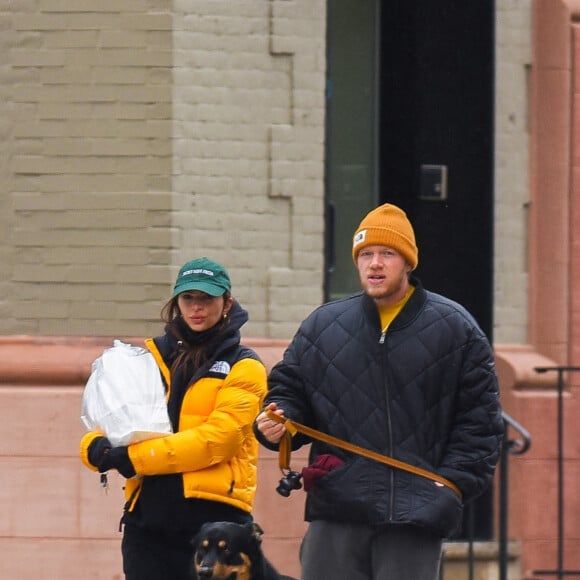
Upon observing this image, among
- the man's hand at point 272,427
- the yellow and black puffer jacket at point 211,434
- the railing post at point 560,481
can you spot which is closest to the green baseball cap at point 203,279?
the yellow and black puffer jacket at point 211,434

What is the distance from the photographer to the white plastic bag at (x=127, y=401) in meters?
5.74

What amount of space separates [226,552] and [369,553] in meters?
0.56

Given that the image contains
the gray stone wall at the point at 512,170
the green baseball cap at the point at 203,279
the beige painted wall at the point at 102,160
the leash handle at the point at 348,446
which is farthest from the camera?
the gray stone wall at the point at 512,170

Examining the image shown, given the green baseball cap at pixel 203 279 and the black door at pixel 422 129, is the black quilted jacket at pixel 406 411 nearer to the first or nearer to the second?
the green baseball cap at pixel 203 279

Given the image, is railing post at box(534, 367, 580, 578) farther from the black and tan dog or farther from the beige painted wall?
the black and tan dog

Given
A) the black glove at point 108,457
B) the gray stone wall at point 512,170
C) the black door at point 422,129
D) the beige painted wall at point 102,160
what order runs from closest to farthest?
1. the black glove at point 108,457
2. the beige painted wall at point 102,160
3. the gray stone wall at point 512,170
4. the black door at point 422,129

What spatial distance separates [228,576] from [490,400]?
1.12 metres

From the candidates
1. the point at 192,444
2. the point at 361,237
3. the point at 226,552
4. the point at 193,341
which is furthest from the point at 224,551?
the point at 361,237

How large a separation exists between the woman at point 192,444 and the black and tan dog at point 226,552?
195 mm

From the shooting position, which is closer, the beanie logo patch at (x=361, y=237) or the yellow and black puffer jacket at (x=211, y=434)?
the beanie logo patch at (x=361, y=237)

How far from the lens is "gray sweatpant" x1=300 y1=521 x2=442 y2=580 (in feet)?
17.0

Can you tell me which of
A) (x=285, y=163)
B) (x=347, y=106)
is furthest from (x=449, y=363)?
(x=347, y=106)

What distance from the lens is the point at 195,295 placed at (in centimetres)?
585

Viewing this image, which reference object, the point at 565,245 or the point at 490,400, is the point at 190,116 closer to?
the point at 565,245
